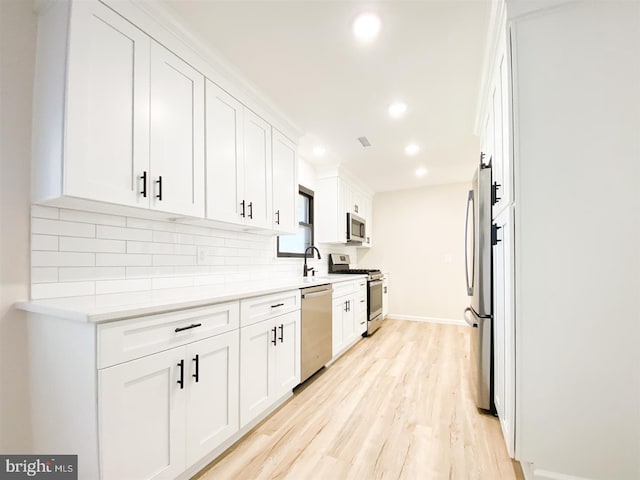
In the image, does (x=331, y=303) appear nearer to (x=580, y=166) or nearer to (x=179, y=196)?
(x=179, y=196)

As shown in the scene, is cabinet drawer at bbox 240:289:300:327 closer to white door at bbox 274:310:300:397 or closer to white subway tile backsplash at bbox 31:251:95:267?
white door at bbox 274:310:300:397

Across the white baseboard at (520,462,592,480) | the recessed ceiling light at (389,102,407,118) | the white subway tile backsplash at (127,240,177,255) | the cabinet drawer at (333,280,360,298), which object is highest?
the recessed ceiling light at (389,102,407,118)

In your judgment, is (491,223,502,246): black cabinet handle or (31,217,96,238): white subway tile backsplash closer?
(31,217,96,238): white subway tile backsplash

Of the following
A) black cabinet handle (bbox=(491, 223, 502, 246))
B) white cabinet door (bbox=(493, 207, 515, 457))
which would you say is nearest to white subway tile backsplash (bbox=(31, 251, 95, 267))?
white cabinet door (bbox=(493, 207, 515, 457))

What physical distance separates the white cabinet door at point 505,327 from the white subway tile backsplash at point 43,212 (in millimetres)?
2254

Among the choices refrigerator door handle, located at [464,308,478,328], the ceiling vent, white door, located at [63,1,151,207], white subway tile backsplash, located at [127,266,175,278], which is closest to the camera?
white door, located at [63,1,151,207]

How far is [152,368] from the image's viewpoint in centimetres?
121

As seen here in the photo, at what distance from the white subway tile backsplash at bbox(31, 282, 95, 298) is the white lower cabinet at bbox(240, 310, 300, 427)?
0.82 metres

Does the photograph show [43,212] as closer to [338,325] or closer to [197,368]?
[197,368]

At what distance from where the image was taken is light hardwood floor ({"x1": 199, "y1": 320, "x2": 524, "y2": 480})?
151 centimetres

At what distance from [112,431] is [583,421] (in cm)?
200

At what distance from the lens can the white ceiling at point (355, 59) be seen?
1.53 m

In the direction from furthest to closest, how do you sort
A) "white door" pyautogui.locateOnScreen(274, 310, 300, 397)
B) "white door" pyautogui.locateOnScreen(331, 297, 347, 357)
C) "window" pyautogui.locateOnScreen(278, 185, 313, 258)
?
"window" pyautogui.locateOnScreen(278, 185, 313, 258) < "white door" pyautogui.locateOnScreen(331, 297, 347, 357) < "white door" pyautogui.locateOnScreen(274, 310, 300, 397)

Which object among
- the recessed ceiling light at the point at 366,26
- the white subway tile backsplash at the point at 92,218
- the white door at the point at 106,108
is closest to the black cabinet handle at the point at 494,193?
the recessed ceiling light at the point at 366,26
